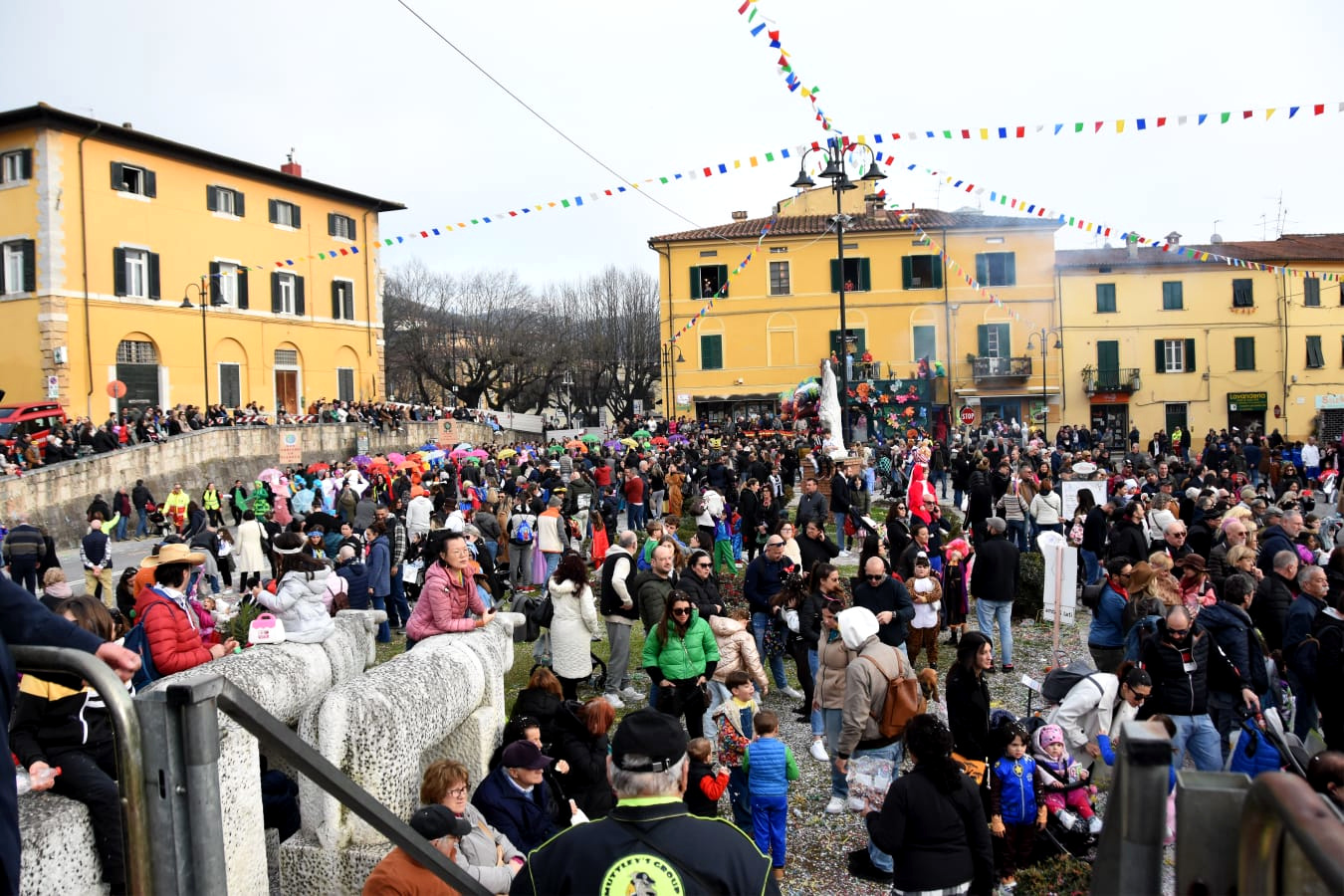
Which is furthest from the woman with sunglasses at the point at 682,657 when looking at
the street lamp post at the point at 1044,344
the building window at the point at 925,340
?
the street lamp post at the point at 1044,344

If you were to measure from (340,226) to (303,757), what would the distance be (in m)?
42.9

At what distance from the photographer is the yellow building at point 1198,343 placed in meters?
43.6

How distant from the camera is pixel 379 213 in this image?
44.2 meters

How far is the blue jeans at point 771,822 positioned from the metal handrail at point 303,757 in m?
3.40

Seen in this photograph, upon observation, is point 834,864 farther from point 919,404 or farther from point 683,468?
point 919,404

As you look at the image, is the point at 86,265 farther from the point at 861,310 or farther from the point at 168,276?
the point at 861,310

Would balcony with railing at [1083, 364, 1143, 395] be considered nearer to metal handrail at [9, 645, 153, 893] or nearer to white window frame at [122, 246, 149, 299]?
white window frame at [122, 246, 149, 299]

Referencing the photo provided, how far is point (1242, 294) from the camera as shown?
143 feet

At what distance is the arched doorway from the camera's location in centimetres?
3306

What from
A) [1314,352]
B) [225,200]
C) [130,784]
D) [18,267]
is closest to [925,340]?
[1314,352]

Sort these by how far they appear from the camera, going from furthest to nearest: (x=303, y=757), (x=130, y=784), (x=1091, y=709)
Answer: (x=1091, y=709) → (x=303, y=757) → (x=130, y=784)

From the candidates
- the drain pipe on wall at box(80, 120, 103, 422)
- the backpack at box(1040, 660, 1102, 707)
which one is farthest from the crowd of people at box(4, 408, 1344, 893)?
the drain pipe on wall at box(80, 120, 103, 422)

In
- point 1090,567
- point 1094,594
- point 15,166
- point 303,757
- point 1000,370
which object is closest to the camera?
point 303,757

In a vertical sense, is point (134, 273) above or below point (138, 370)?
above
